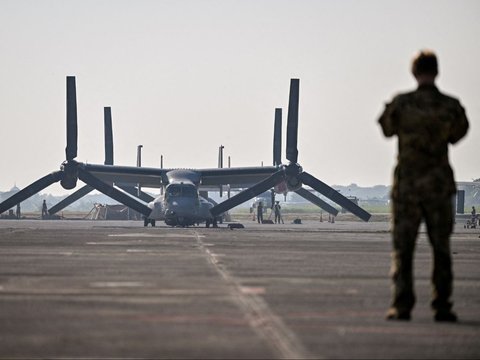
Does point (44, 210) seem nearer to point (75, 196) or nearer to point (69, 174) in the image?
point (75, 196)

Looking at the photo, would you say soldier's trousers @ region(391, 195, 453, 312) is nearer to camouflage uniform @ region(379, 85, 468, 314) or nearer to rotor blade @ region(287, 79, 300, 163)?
camouflage uniform @ region(379, 85, 468, 314)

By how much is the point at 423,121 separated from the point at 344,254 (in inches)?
433

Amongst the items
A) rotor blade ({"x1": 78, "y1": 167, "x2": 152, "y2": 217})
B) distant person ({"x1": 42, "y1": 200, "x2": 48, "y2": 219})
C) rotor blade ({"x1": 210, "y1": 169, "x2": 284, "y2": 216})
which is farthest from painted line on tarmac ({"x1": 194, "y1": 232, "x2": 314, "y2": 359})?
distant person ({"x1": 42, "y1": 200, "x2": 48, "y2": 219})

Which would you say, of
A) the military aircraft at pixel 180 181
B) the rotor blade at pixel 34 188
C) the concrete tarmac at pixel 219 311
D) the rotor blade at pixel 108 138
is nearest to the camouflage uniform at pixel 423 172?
the concrete tarmac at pixel 219 311

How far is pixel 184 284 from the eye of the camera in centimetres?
1186

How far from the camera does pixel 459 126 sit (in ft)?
30.6

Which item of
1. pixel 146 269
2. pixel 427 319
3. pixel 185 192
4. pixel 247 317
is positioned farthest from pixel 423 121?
pixel 185 192

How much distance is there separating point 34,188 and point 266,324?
50801 millimetres

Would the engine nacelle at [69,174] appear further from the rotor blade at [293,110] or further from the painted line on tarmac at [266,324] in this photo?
the painted line on tarmac at [266,324]

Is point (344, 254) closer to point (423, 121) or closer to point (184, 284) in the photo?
point (184, 284)

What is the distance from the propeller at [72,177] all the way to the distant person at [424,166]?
45360mm

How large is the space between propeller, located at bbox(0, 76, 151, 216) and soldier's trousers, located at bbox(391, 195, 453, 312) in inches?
1787

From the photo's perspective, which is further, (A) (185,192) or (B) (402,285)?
(A) (185,192)

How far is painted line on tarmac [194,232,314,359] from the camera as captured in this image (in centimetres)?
668
